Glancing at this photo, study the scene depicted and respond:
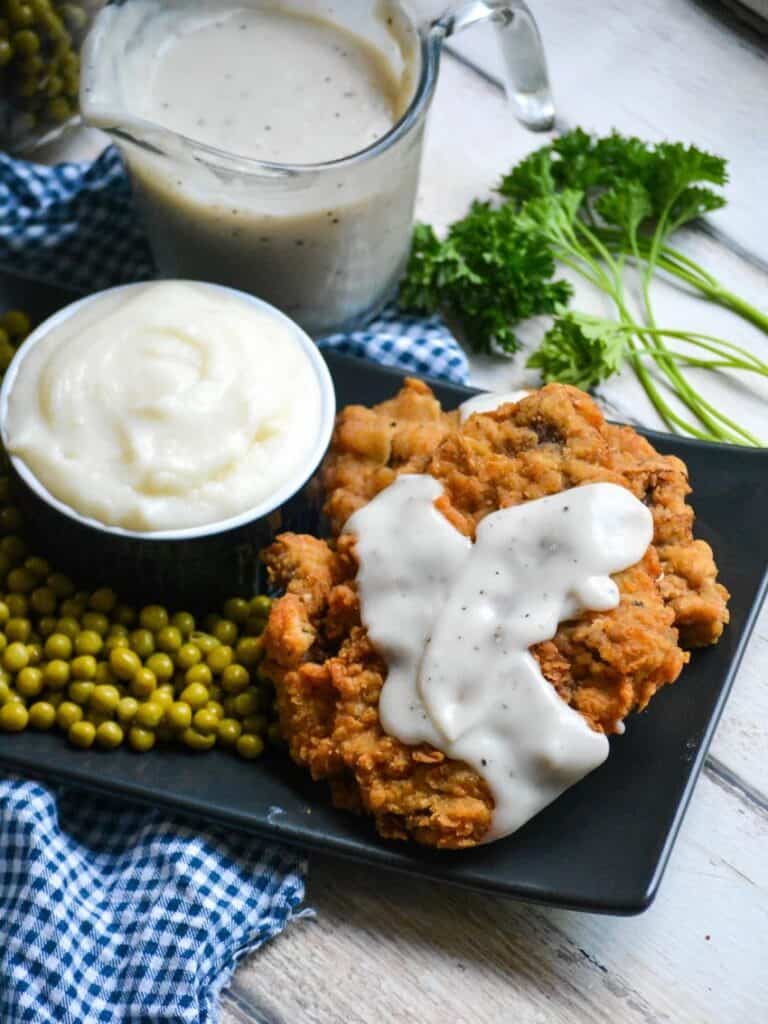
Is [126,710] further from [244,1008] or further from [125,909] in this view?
[244,1008]

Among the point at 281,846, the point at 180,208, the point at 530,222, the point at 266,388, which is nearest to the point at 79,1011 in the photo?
the point at 281,846

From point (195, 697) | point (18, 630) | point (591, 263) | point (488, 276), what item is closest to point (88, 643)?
point (18, 630)

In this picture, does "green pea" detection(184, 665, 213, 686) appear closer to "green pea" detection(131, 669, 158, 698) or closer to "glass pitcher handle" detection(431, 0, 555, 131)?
"green pea" detection(131, 669, 158, 698)

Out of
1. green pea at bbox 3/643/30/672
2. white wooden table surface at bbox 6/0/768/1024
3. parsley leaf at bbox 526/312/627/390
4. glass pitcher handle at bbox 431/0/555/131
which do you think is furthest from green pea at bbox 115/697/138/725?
glass pitcher handle at bbox 431/0/555/131

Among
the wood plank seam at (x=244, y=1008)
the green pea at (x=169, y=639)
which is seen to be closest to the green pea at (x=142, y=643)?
the green pea at (x=169, y=639)

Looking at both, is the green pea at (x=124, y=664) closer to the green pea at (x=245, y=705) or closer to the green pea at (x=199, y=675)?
the green pea at (x=199, y=675)

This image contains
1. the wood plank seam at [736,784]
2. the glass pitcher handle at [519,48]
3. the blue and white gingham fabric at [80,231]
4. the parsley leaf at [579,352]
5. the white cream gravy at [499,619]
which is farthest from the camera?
the blue and white gingham fabric at [80,231]
